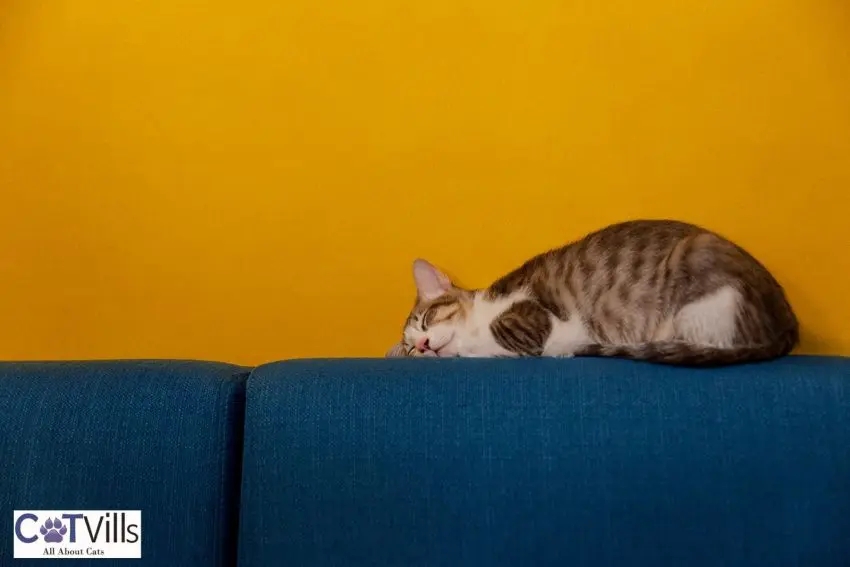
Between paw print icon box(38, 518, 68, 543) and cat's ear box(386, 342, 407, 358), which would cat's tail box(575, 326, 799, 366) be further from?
paw print icon box(38, 518, 68, 543)

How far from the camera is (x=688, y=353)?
1.22 metres

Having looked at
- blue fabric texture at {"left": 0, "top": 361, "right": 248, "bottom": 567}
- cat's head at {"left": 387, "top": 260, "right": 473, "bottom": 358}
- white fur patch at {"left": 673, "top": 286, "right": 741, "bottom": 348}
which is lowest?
blue fabric texture at {"left": 0, "top": 361, "right": 248, "bottom": 567}

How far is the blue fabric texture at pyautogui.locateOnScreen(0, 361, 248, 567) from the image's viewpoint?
1166mm

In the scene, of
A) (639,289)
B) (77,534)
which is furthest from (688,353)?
(77,534)

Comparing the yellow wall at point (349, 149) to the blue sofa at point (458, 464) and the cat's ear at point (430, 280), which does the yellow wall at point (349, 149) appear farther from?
the blue sofa at point (458, 464)

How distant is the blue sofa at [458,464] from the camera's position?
1099 mm

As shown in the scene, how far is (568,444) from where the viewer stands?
1.13m

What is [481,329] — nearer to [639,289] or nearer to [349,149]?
[639,289]

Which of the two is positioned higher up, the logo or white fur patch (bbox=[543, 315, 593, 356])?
white fur patch (bbox=[543, 315, 593, 356])

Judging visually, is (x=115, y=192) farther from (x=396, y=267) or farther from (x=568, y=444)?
(x=568, y=444)

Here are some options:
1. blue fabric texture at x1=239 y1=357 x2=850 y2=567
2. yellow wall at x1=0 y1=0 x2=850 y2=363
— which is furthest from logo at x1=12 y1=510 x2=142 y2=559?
yellow wall at x1=0 y1=0 x2=850 y2=363

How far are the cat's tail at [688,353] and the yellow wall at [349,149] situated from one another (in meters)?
0.46

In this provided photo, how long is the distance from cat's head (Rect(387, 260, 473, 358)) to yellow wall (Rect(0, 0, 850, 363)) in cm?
11

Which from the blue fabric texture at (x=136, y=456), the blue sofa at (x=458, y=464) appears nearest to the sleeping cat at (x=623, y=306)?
the blue sofa at (x=458, y=464)
